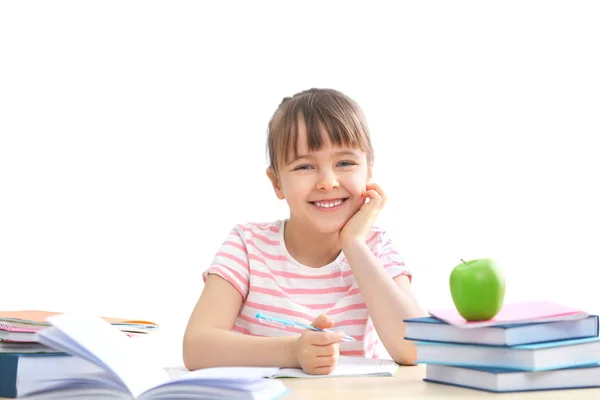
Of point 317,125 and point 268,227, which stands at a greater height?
point 317,125

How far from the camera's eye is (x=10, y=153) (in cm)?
308

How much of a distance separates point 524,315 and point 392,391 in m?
0.20

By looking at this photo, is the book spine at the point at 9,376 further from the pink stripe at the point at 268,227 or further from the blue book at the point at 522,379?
the pink stripe at the point at 268,227

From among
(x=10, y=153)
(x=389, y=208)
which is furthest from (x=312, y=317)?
(x=10, y=153)

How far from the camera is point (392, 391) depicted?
3.39 feet

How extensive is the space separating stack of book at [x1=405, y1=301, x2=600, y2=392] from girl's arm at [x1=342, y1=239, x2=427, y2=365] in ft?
1.15

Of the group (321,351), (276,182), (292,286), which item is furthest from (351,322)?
(321,351)

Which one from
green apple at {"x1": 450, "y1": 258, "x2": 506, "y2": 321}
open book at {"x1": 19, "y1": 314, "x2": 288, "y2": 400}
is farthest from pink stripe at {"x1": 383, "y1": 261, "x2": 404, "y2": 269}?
open book at {"x1": 19, "y1": 314, "x2": 288, "y2": 400}

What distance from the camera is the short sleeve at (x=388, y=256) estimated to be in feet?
5.55

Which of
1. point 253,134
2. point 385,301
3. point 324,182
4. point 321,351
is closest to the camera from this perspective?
point 321,351

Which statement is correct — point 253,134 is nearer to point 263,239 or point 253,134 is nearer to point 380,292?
point 263,239

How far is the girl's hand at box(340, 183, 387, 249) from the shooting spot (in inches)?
65.2

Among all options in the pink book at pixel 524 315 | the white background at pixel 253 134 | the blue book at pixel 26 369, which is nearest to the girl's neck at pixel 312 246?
the pink book at pixel 524 315

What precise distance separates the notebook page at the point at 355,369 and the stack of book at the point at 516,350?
0.41 feet
